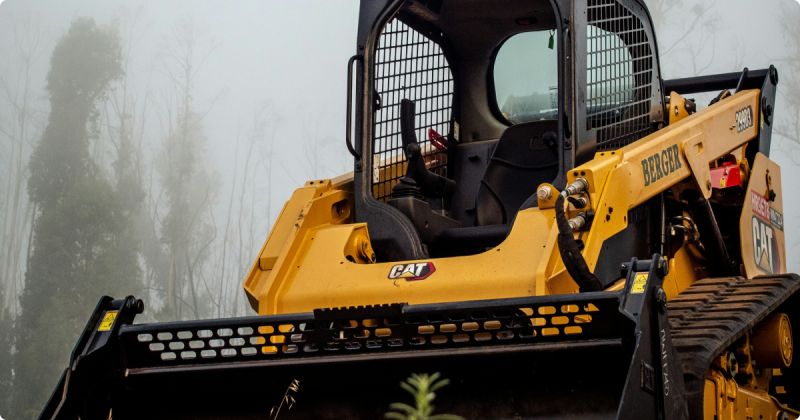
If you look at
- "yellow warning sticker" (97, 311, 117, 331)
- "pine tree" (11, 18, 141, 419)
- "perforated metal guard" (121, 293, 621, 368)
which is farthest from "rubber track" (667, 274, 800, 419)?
"pine tree" (11, 18, 141, 419)

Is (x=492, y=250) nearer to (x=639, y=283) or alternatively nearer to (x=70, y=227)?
(x=639, y=283)

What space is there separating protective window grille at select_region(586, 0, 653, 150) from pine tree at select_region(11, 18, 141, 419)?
21497 mm

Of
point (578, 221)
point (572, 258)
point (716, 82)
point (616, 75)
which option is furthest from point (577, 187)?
point (716, 82)

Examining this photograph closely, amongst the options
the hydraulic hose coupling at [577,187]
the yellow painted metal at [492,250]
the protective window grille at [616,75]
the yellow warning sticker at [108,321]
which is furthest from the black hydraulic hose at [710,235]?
the yellow warning sticker at [108,321]

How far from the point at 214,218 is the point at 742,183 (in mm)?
31464

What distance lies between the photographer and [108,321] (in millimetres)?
3568

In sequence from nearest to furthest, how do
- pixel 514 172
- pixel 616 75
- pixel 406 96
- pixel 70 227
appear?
pixel 616 75 < pixel 514 172 < pixel 406 96 < pixel 70 227

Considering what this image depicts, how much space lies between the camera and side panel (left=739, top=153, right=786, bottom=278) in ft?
15.8

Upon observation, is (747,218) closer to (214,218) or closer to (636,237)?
(636,237)

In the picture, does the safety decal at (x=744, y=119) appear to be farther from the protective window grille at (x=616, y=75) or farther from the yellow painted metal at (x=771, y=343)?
the yellow painted metal at (x=771, y=343)

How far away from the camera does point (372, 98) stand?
466cm

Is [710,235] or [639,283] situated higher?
[710,235]

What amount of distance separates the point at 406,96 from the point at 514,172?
735 mm

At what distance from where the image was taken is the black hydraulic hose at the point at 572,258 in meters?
3.37
